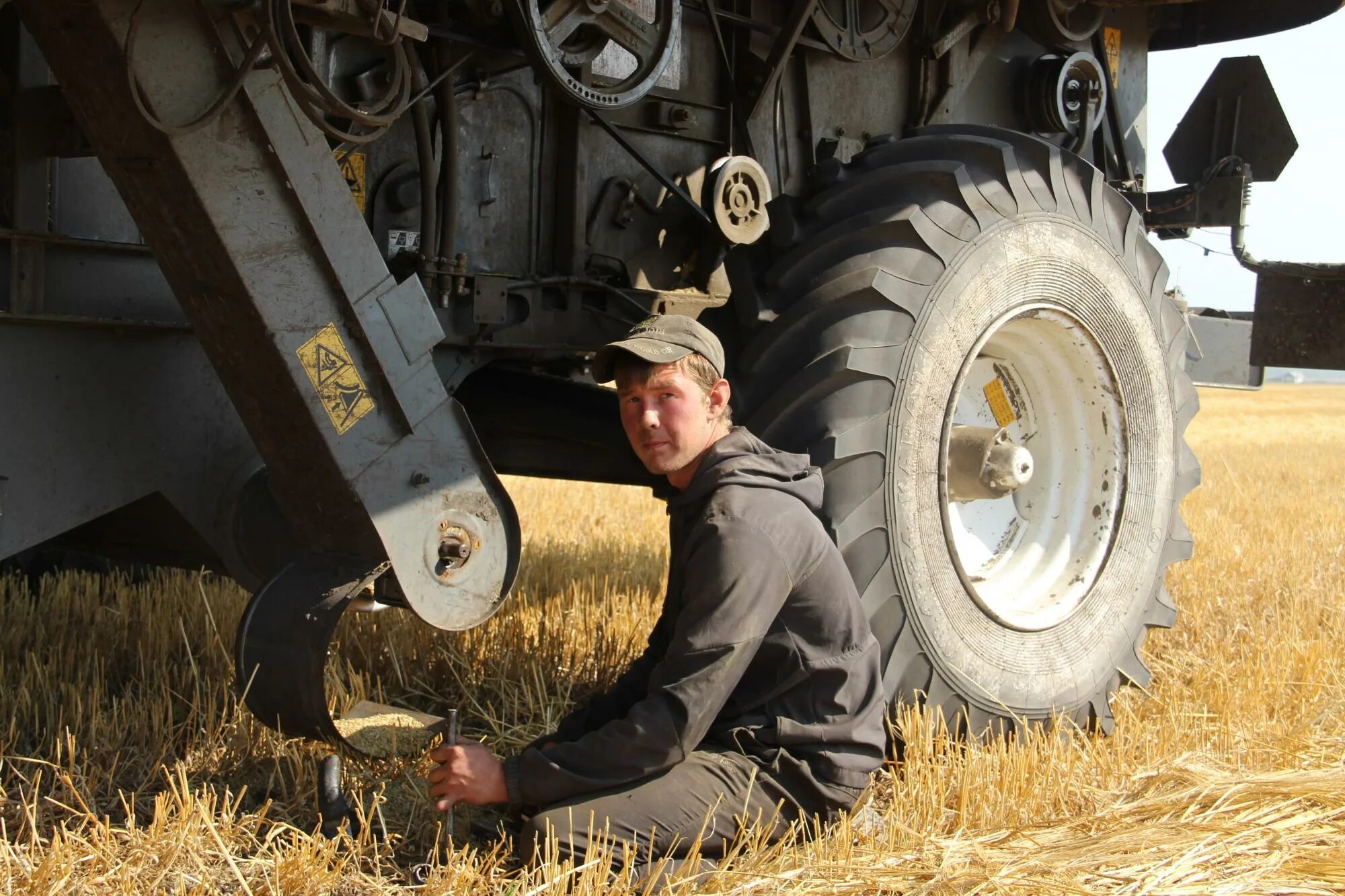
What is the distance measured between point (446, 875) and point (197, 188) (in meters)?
1.38

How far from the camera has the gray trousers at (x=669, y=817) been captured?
2611mm

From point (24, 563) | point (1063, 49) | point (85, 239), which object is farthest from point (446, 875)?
point (1063, 49)

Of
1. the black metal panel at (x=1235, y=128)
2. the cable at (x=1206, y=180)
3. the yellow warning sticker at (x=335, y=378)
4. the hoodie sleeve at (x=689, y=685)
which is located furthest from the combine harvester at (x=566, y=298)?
the black metal panel at (x=1235, y=128)

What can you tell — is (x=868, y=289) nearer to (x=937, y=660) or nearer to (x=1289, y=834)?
(x=937, y=660)

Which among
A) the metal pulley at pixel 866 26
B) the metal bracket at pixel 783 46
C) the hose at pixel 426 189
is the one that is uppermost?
the metal pulley at pixel 866 26

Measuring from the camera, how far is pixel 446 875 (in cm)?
257

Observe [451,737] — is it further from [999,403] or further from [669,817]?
[999,403]

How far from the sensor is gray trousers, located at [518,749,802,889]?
261 cm

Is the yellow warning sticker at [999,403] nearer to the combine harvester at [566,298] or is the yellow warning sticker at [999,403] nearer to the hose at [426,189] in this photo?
the combine harvester at [566,298]

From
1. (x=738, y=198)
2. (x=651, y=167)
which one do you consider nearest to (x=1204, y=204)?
(x=738, y=198)

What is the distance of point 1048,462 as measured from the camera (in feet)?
13.8

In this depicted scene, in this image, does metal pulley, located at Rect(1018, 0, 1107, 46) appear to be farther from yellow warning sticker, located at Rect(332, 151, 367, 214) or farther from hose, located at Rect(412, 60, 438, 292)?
yellow warning sticker, located at Rect(332, 151, 367, 214)

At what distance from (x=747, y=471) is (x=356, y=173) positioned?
1.32 meters

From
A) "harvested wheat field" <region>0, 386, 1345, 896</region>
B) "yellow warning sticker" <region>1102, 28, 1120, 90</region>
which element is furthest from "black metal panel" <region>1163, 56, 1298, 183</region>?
"harvested wheat field" <region>0, 386, 1345, 896</region>
